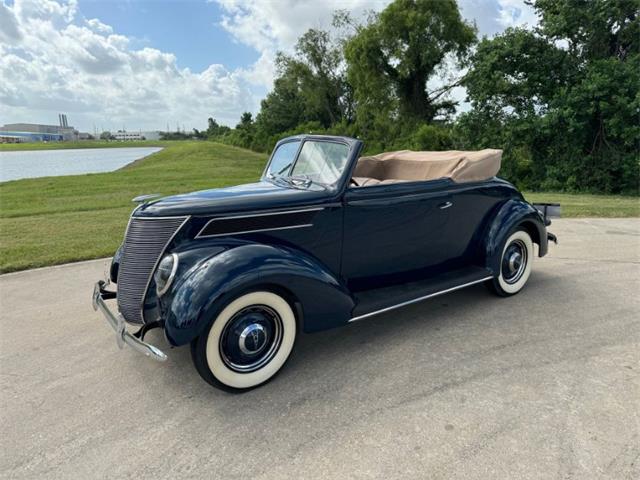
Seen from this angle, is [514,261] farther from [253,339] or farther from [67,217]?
[67,217]

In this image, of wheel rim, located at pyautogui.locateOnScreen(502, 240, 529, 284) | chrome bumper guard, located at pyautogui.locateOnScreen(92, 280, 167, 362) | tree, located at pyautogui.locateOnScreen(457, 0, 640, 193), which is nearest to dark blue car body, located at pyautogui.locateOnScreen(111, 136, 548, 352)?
chrome bumper guard, located at pyautogui.locateOnScreen(92, 280, 167, 362)

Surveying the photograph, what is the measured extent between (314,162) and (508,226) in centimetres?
212

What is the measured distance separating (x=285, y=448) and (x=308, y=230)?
1.54 metres

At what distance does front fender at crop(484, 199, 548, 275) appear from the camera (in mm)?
4121

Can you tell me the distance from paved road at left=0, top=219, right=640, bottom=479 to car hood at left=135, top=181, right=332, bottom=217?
117 centimetres

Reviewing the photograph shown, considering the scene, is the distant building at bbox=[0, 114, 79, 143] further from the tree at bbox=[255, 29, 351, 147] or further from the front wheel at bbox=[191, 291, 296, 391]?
the front wheel at bbox=[191, 291, 296, 391]

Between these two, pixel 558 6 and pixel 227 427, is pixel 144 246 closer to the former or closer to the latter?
pixel 227 427

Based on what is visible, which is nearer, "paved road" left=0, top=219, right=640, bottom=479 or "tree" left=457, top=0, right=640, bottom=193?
"paved road" left=0, top=219, right=640, bottom=479

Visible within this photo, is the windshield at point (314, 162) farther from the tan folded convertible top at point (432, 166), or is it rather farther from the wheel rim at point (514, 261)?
the wheel rim at point (514, 261)

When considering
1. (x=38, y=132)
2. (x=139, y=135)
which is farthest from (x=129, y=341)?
(x=139, y=135)

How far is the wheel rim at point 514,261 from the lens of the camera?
4.32 m

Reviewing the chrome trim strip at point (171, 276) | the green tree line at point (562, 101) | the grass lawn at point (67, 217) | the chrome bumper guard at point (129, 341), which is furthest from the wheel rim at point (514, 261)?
the green tree line at point (562, 101)

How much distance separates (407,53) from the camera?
77.1 feet

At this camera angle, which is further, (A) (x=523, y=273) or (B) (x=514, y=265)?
(A) (x=523, y=273)
